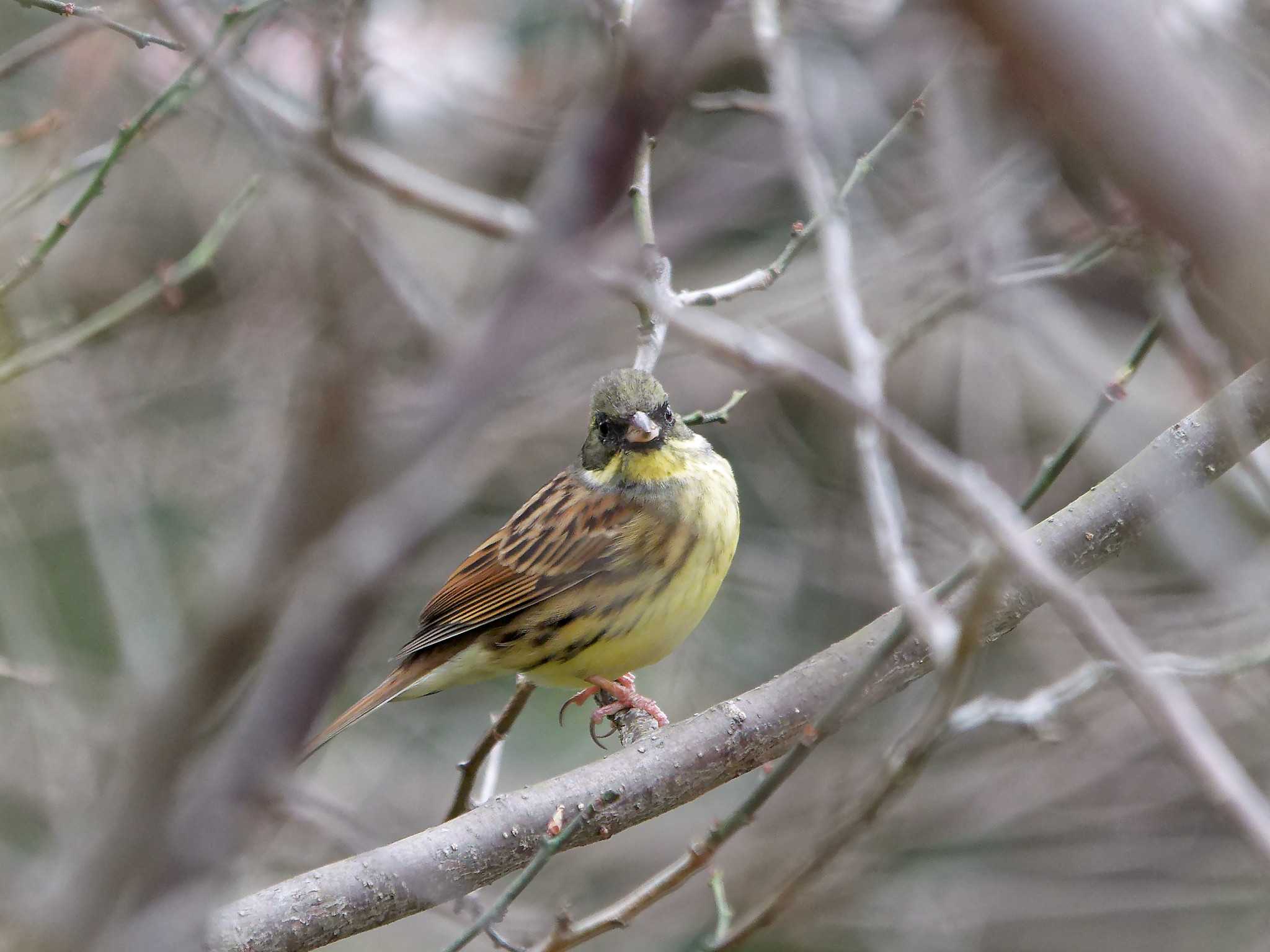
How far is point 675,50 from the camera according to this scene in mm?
1632

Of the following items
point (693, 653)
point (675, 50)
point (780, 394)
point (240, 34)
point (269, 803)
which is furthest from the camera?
point (780, 394)

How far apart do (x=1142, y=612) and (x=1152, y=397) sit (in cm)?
114

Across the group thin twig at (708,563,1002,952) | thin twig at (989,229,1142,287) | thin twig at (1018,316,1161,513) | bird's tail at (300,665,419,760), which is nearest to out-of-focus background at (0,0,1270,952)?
thin twig at (989,229,1142,287)

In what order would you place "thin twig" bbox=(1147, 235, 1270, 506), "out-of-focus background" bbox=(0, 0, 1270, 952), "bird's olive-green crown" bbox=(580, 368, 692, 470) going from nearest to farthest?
"thin twig" bbox=(1147, 235, 1270, 506) → "bird's olive-green crown" bbox=(580, 368, 692, 470) → "out-of-focus background" bbox=(0, 0, 1270, 952)

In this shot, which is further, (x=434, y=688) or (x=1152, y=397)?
(x=1152, y=397)

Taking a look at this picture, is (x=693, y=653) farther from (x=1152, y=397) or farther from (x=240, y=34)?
(x=240, y=34)

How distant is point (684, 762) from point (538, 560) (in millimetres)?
1741

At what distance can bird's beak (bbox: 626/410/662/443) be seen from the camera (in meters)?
4.44

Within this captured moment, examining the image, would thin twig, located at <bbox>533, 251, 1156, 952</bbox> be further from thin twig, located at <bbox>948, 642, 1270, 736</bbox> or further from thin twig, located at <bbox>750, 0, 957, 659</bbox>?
thin twig, located at <bbox>948, 642, 1270, 736</bbox>

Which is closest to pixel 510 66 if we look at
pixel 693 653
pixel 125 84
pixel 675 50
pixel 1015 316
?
pixel 125 84

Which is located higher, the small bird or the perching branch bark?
the small bird

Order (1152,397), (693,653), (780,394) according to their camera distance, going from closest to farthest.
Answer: (1152,397), (693,653), (780,394)

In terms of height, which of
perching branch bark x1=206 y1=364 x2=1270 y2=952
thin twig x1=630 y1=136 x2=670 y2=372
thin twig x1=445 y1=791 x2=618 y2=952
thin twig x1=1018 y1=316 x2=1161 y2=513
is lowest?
thin twig x1=445 y1=791 x2=618 y2=952

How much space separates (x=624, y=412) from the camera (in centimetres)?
448
